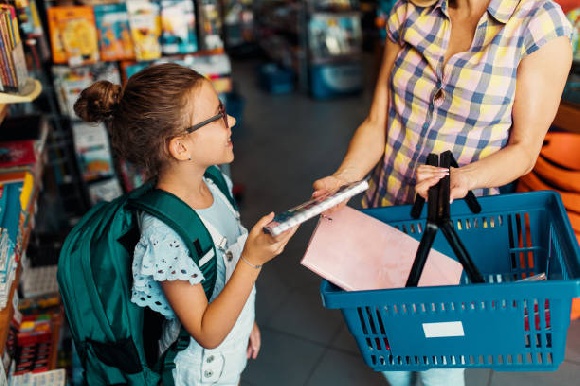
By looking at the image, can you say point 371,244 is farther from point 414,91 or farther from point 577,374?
point 577,374

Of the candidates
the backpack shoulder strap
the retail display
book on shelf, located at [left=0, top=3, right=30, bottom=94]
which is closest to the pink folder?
the backpack shoulder strap

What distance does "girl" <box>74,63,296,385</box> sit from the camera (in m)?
1.31

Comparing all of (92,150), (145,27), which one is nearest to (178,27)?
(145,27)

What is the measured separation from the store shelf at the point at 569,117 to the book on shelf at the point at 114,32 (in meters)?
2.38

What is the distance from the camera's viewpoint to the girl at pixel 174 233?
1314 mm

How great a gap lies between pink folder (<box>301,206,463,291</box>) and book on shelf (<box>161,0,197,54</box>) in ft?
7.58

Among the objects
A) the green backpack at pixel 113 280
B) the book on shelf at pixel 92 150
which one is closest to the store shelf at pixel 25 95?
the green backpack at pixel 113 280

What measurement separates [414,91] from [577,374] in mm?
1594

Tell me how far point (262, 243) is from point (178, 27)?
2474 mm

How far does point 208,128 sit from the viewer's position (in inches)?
57.7

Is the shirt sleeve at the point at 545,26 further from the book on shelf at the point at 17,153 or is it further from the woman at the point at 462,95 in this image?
the book on shelf at the point at 17,153

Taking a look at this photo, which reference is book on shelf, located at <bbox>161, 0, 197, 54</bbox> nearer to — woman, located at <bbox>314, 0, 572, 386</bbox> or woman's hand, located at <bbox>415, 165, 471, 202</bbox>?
woman, located at <bbox>314, 0, 572, 386</bbox>

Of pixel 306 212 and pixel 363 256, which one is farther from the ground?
pixel 306 212

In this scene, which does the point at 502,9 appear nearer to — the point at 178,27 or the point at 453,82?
the point at 453,82
